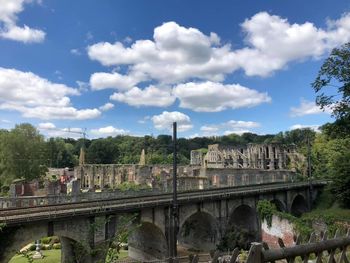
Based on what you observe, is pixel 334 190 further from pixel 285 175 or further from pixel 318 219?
pixel 285 175

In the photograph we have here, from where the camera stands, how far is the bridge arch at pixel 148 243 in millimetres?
25750

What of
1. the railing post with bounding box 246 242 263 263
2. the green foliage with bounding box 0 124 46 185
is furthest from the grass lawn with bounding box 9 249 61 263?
the railing post with bounding box 246 242 263 263

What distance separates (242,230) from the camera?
32406mm

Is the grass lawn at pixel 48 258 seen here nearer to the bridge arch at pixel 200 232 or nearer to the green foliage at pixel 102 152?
the bridge arch at pixel 200 232

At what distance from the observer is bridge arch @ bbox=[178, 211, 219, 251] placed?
30781mm

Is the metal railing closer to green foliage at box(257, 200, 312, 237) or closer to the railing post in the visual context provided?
the railing post

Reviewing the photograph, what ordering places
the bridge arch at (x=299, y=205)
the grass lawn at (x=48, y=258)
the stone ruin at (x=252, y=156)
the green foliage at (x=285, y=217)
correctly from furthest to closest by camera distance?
1. the stone ruin at (x=252, y=156)
2. the bridge arch at (x=299, y=205)
3. the grass lawn at (x=48, y=258)
4. the green foliage at (x=285, y=217)

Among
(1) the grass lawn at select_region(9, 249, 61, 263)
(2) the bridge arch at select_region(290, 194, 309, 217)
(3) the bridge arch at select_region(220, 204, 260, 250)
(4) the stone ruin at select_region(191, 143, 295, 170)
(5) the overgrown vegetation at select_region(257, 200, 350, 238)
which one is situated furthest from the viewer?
(4) the stone ruin at select_region(191, 143, 295, 170)

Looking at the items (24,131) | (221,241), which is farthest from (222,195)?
(24,131)

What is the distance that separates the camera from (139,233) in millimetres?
29266

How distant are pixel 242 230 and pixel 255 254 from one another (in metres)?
29.3

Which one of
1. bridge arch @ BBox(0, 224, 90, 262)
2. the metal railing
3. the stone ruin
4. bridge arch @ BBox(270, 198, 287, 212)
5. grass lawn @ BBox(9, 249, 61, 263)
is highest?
the stone ruin

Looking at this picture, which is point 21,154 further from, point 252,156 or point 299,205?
point 252,156

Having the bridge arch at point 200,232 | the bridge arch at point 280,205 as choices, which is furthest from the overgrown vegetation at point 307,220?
the bridge arch at point 280,205
